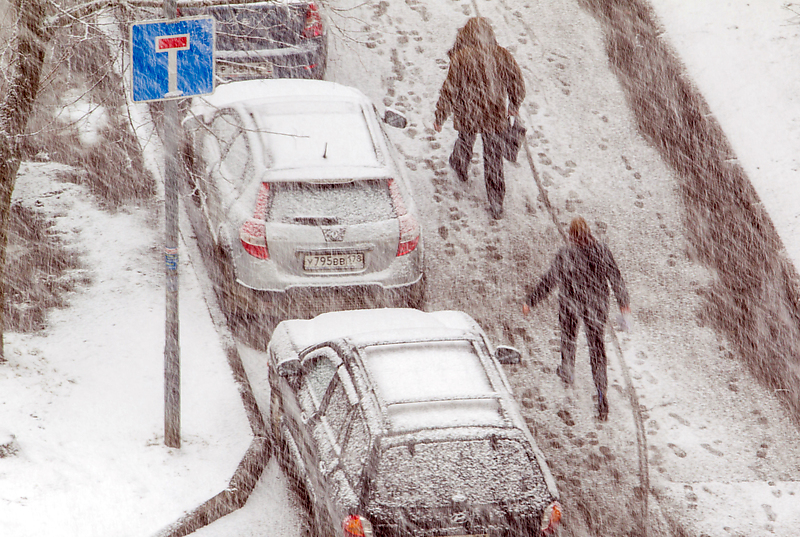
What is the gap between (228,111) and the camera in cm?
888

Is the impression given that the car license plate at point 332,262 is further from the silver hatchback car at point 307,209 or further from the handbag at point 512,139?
the handbag at point 512,139

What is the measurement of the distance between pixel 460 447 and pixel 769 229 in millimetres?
6492

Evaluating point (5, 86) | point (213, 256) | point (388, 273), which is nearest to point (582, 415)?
point (388, 273)

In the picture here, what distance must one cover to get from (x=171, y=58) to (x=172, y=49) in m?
0.06

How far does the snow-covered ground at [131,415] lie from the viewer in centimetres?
639

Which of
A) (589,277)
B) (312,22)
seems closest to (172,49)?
(589,277)

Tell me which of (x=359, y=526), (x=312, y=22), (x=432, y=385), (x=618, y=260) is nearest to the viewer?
(x=359, y=526)

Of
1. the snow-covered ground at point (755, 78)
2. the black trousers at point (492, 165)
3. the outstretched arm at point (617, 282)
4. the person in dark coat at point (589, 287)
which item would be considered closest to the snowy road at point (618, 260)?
the black trousers at point (492, 165)

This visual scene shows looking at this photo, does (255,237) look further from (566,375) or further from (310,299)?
(566,375)

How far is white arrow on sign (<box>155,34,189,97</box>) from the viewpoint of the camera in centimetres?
607

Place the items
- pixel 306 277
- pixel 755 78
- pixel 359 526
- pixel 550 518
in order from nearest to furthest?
1. pixel 359 526
2. pixel 550 518
3. pixel 306 277
4. pixel 755 78

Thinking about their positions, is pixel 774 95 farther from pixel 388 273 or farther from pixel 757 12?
pixel 388 273

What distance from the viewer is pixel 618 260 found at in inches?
403

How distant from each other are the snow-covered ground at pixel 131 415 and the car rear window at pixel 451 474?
150cm
